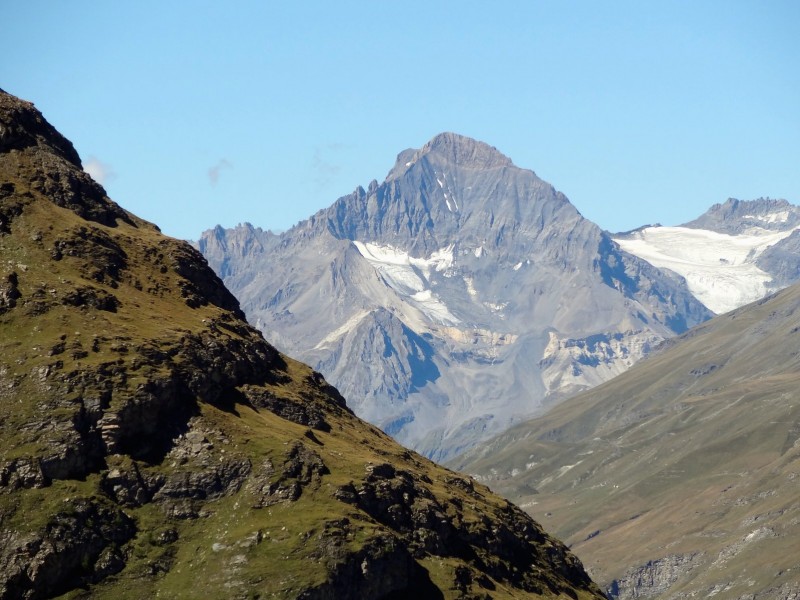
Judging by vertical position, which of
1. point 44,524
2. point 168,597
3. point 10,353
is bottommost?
point 168,597

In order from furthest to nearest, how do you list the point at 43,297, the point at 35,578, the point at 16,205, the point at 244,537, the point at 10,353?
the point at 16,205, the point at 43,297, the point at 10,353, the point at 244,537, the point at 35,578

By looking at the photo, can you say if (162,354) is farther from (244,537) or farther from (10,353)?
(244,537)

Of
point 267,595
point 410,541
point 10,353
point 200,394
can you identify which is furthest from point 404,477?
point 10,353

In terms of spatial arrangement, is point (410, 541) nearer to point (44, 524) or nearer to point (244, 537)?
point (244, 537)

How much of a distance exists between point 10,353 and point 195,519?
34.7 metres


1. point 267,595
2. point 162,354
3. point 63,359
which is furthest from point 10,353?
point 267,595

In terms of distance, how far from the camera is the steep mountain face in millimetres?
152375

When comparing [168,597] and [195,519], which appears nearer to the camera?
[168,597]

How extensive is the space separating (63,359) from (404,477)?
58519 millimetres

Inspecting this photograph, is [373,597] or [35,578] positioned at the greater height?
[35,578]

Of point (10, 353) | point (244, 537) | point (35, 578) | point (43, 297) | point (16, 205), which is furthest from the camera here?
point (16, 205)

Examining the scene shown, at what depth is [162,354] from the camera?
602 feet

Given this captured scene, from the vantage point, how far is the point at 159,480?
16650 cm

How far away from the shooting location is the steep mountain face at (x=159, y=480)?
152375 mm
